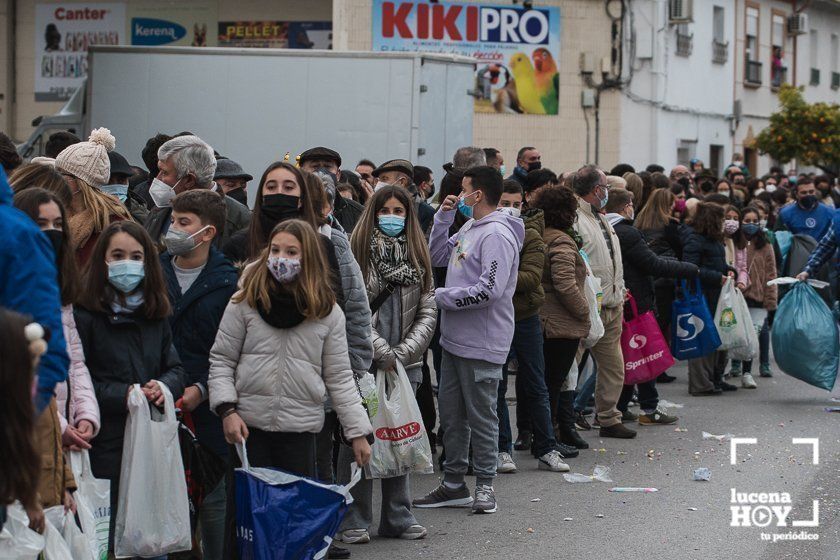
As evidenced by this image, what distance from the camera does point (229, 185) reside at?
371 inches

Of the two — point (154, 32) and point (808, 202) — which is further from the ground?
point (154, 32)

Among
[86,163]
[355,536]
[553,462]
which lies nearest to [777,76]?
[553,462]

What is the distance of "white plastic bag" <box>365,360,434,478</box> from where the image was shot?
24.3 ft

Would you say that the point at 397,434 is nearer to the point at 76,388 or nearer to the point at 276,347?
the point at 276,347

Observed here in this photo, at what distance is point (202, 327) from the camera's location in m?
6.33

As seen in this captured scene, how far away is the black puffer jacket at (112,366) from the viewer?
18.8ft

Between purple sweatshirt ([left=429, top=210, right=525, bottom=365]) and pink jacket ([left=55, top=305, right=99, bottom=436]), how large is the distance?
2.93 meters

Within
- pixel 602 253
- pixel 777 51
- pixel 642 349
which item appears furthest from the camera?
pixel 777 51

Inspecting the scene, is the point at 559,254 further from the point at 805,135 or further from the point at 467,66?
the point at 805,135

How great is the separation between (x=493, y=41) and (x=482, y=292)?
66.5 ft

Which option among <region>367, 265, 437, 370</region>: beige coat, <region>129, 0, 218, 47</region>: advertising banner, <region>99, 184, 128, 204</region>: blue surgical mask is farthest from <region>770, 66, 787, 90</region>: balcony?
<region>99, 184, 128, 204</region>: blue surgical mask

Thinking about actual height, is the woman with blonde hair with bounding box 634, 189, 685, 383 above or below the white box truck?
below

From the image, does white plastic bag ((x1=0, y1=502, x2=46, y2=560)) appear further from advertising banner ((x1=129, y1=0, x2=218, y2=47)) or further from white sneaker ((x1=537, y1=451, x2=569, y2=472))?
Result: advertising banner ((x1=129, y1=0, x2=218, y2=47))

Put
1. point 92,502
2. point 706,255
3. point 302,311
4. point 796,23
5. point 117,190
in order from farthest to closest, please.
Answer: point 796,23 → point 706,255 → point 117,190 → point 302,311 → point 92,502
